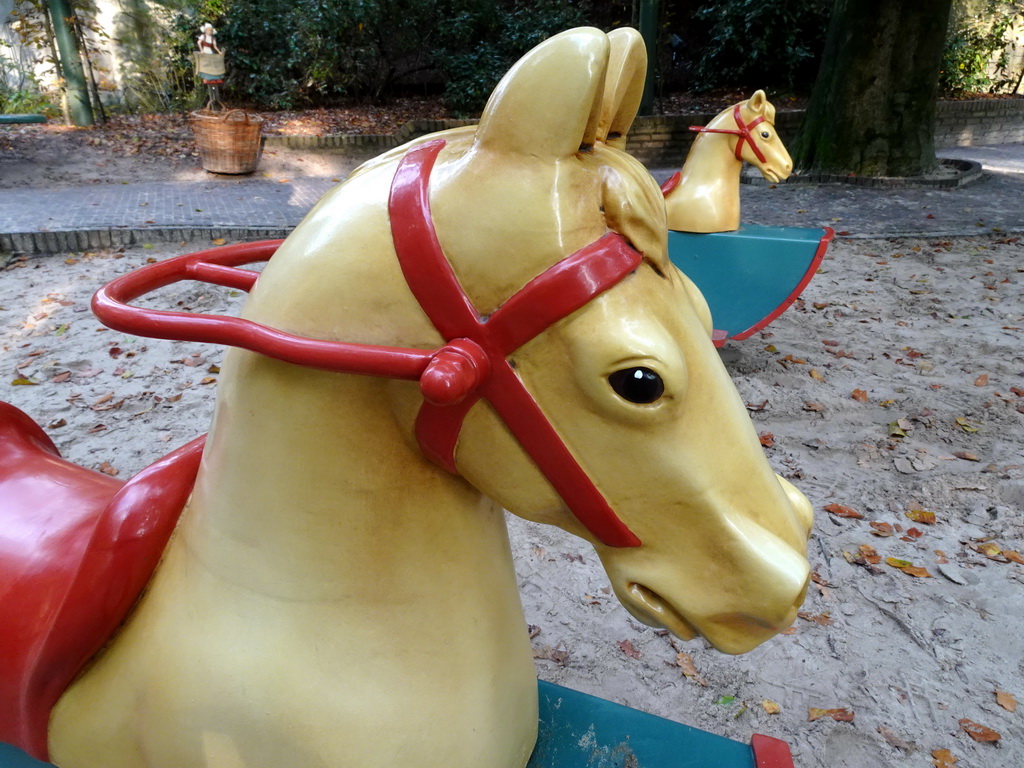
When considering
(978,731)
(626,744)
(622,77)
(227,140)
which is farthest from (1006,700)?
(227,140)

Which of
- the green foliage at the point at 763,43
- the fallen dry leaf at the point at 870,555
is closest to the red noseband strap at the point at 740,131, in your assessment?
the fallen dry leaf at the point at 870,555

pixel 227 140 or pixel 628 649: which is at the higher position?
pixel 227 140

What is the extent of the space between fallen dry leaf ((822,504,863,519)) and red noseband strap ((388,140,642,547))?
256 cm

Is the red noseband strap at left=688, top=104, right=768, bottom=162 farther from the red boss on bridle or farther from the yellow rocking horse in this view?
the red boss on bridle

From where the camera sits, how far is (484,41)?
12109 mm

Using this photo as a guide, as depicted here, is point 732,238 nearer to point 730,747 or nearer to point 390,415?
point 730,747

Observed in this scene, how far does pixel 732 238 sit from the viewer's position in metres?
3.77

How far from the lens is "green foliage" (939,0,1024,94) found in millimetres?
14185

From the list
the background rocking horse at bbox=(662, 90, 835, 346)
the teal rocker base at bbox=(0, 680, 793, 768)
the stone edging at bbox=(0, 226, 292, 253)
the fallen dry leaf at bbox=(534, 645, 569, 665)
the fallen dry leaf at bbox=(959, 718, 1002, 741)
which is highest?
the background rocking horse at bbox=(662, 90, 835, 346)

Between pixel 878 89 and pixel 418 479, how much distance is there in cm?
1006

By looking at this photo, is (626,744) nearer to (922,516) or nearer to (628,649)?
(628,649)

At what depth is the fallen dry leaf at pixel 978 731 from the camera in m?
1.95

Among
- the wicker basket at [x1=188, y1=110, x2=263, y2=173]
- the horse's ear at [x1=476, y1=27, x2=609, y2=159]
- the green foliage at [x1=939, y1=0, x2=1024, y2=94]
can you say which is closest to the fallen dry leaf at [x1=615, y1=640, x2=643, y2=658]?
the horse's ear at [x1=476, y1=27, x2=609, y2=159]

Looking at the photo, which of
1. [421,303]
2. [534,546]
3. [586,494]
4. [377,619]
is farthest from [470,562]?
[534,546]
